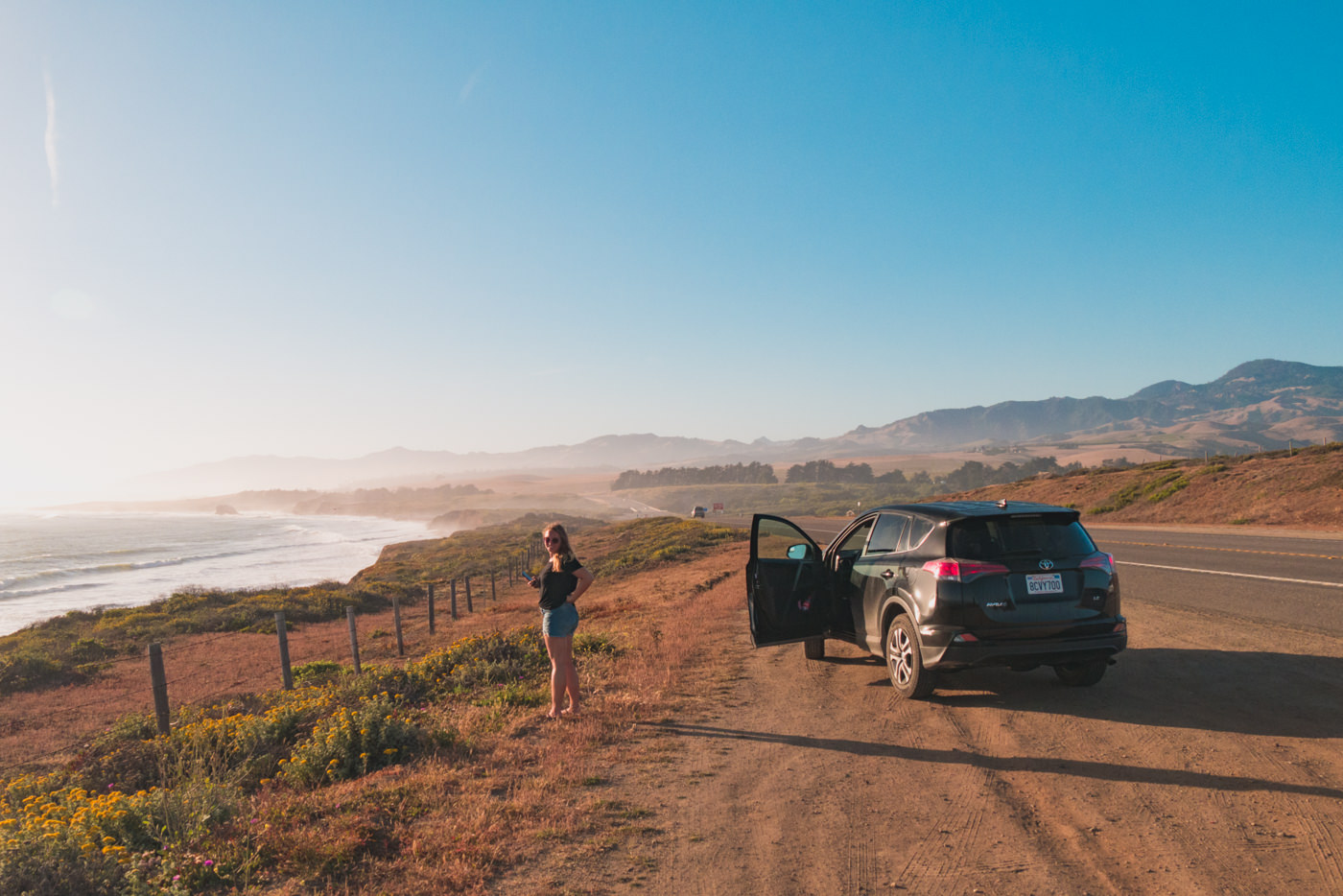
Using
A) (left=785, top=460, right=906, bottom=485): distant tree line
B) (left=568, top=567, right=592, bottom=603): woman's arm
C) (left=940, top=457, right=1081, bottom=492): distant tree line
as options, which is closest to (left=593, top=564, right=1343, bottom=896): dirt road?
(left=568, top=567, right=592, bottom=603): woman's arm

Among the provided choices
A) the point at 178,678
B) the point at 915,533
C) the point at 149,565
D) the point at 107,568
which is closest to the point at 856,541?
the point at 915,533

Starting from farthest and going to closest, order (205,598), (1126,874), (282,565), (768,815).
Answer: (282,565) → (205,598) → (768,815) → (1126,874)

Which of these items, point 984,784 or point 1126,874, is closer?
point 1126,874

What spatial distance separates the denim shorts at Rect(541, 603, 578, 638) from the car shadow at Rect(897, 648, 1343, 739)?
3546 millimetres

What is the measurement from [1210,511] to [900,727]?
27435 millimetres

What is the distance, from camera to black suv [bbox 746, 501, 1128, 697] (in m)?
6.05

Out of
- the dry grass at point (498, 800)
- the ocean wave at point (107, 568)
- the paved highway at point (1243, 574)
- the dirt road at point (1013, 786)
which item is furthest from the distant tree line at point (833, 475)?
the dirt road at point (1013, 786)

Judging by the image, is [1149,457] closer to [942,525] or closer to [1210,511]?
[1210,511]

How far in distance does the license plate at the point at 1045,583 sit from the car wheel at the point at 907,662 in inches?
42.6

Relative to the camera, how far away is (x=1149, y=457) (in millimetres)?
173875

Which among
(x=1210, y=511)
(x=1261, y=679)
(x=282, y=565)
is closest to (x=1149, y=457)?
(x=1210, y=511)

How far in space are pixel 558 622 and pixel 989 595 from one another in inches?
158

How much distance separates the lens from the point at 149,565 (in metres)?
67.7

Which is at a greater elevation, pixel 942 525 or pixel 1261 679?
pixel 942 525
